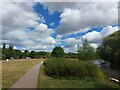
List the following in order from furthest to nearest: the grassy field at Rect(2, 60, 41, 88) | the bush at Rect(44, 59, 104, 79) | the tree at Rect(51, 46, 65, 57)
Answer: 1. the tree at Rect(51, 46, 65, 57)
2. the bush at Rect(44, 59, 104, 79)
3. the grassy field at Rect(2, 60, 41, 88)

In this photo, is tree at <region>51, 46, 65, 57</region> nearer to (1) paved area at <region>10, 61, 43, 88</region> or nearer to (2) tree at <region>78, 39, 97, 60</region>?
(2) tree at <region>78, 39, 97, 60</region>

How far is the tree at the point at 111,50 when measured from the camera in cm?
4381

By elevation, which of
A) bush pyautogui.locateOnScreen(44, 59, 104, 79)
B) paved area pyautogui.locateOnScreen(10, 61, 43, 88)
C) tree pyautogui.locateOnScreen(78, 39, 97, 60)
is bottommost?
paved area pyautogui.locateOnScreen(10, 61, 43, 88)

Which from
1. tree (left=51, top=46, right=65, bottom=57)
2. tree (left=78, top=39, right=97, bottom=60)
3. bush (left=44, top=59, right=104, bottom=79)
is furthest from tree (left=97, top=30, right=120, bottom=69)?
tree (left=51, top=46, right=65, bottom=57)

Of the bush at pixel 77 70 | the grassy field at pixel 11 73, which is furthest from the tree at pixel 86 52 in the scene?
the bush at pixel 77 70

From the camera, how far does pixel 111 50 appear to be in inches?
1777

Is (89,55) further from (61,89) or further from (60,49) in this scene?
(60,49)

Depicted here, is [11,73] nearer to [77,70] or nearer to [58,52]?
[77,70]

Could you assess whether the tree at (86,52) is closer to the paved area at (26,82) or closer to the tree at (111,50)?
the tree at (111,50)

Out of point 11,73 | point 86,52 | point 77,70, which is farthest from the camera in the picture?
point 86,52

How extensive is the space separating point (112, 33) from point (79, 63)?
32613 mm

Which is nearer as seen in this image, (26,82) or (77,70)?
(26,82)

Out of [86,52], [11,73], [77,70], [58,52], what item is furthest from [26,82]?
[58,52]

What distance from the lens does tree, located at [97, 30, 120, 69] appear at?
43.8 meters
